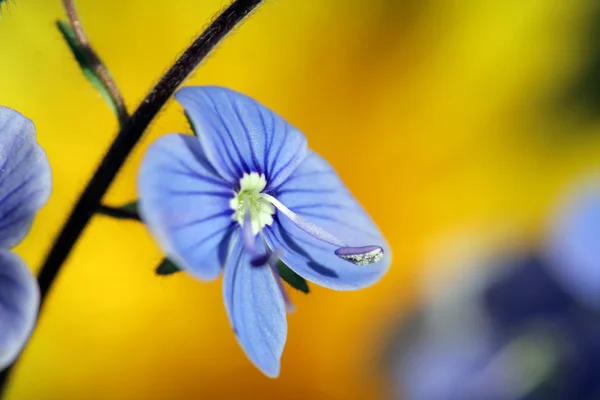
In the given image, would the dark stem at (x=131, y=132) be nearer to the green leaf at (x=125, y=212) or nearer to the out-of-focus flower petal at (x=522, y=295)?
the green leaf at (x=125, y=212)

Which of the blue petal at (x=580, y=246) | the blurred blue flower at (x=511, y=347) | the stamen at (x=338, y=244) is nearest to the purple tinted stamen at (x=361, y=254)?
the stamen at (x=338, y=244)

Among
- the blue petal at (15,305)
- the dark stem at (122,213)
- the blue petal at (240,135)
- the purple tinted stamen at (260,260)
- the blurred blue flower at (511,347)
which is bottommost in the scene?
the blurred blue flower at (511,347)

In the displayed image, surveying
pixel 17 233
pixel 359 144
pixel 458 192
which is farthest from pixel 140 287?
pixel 17 233

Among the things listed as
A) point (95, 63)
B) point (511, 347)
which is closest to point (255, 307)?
point (95, 63)

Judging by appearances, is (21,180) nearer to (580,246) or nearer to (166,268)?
(166,268)

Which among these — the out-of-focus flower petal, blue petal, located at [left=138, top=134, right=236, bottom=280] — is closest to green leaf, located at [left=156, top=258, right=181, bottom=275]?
blue petal, located at [left=138, top=134, right=236, bottom=280]

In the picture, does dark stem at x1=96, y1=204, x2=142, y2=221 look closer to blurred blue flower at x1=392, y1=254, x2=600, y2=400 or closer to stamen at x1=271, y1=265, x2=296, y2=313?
stamen at x1=271, y1=265, x2=296, y2=313

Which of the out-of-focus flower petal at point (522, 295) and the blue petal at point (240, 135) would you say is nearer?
the blue petal at point (240, 135)

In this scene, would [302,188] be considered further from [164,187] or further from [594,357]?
[594,357]
